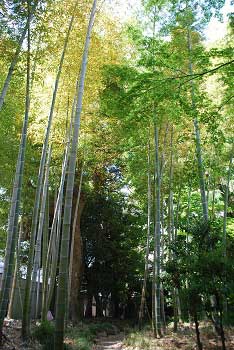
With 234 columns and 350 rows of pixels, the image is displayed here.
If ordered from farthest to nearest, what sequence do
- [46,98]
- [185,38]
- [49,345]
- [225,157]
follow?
[225,157]
[46,98]
[185,38]
[49,345]

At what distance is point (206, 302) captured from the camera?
516 cm

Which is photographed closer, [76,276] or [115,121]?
[115,121]

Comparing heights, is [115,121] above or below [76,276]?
above

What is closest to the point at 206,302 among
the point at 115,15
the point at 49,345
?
the point at 49,345

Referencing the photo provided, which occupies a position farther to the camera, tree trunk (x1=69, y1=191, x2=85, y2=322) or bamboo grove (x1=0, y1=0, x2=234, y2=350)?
tree trunk (x1=69, y1=191, x2=85, y2=322)

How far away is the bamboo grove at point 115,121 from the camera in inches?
193

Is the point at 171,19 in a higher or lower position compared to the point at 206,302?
higher

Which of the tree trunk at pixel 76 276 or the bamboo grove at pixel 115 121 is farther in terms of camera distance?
the tree trunk at pixel 76 276

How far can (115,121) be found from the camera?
8.58 meters

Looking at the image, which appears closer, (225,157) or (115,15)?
(115,15)

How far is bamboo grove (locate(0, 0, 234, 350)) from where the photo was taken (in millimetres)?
4910

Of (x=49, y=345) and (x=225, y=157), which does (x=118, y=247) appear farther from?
(x=49, y=345)

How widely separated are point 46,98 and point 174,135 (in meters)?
3.77

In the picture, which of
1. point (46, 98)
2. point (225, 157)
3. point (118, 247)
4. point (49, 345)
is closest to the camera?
point (49, 345)
